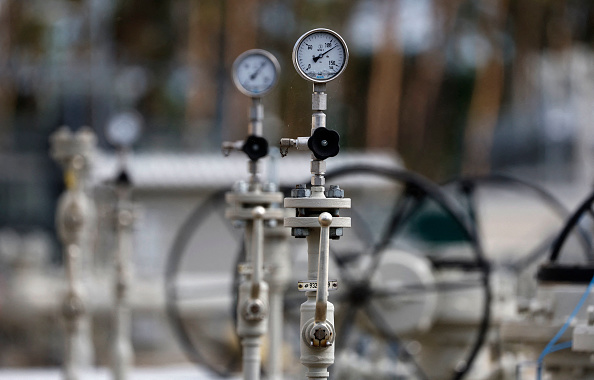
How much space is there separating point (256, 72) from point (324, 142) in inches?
83.6

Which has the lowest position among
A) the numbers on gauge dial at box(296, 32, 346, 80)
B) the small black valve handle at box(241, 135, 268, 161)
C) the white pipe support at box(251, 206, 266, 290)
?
the white pipe support at box(251, 206, 266, 290)

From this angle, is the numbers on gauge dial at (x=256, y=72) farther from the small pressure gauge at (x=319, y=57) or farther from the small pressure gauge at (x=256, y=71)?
the small pressure gauge at (x=319, y=57)

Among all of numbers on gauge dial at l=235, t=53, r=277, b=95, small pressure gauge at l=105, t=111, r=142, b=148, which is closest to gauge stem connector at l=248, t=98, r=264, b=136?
numbers on gauge dial at l=235, t=53, r=277, b=95

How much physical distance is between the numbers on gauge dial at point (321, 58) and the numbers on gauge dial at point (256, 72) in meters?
1.65

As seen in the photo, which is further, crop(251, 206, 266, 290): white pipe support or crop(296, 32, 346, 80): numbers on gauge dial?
crop(251, 206, 266, 290): white pipe support

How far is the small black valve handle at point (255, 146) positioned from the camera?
6684 mm

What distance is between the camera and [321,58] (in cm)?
548

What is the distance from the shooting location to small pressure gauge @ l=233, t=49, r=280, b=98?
7176mm

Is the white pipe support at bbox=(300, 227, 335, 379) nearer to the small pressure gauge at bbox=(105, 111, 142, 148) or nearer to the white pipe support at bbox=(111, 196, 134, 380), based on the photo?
the white pipe support at bbox=(111, 196, 134, 380)

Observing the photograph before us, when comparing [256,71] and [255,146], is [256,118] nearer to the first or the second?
[255,146]

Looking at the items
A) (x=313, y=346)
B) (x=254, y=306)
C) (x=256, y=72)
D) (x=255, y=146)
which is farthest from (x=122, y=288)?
(x=313, y=346)

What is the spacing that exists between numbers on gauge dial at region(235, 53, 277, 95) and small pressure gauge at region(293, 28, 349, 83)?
1.63 metres

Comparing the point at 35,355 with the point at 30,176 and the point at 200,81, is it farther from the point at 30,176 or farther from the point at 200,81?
the point at 200,81

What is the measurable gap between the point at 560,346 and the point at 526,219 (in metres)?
13.8
